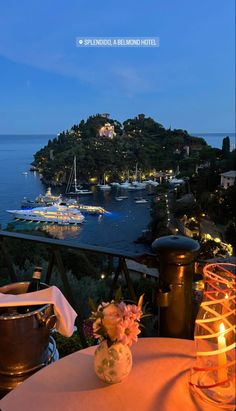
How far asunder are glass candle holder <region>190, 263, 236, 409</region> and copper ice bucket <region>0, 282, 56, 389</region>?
0.54 meters

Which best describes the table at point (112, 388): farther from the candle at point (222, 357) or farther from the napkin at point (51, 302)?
the napkin at point (51, 302)

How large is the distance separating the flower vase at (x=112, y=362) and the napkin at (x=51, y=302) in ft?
1.28

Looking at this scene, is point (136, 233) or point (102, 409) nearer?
point (102, 409)

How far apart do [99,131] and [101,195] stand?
11921 millimetres

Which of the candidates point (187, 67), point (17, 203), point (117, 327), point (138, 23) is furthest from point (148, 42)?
point (187, 67)

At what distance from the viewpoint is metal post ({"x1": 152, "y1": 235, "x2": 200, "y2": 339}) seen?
1131 millimetres

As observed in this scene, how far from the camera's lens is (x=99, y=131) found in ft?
133

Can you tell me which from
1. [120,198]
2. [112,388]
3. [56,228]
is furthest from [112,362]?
[120,198]

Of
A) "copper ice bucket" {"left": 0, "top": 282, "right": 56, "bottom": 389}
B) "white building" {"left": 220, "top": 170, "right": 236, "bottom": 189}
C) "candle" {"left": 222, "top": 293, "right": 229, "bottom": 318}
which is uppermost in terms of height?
"white building" {"left": 220, "top": 170, "right": 236, "bottom": 189}

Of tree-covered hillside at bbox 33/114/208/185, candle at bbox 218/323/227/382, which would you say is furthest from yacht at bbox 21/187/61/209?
candle at bbox 218/323/227/382

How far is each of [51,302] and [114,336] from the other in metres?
0.43

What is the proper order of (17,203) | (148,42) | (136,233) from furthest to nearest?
(17,203)
(136,233)
(148,42)

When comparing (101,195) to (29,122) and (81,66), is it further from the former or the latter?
(29,122)

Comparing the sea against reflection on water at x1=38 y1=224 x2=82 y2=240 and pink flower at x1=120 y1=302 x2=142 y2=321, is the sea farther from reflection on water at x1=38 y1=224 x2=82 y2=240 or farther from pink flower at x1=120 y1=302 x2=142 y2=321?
pink flower at x1=120 y1=302 x2=142 y2=321
